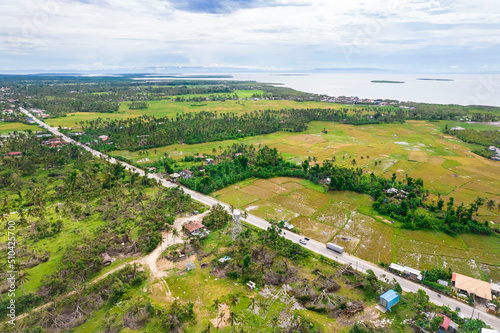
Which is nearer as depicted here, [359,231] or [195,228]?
[195,228]

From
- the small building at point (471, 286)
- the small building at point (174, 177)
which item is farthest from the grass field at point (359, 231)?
the small building at point (174, 177)

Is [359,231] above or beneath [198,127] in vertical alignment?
beneath

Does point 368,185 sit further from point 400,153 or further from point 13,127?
point 13,127

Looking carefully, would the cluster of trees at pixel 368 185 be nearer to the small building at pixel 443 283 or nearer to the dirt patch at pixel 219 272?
the small building at pixel 443 283

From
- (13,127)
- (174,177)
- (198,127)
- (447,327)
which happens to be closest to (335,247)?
(447,327)

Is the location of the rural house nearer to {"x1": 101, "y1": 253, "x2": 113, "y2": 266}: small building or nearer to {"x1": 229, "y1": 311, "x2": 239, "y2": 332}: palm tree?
{"x1": 101, "y1": 253, "x2": 113, "y2": 266}: small building
